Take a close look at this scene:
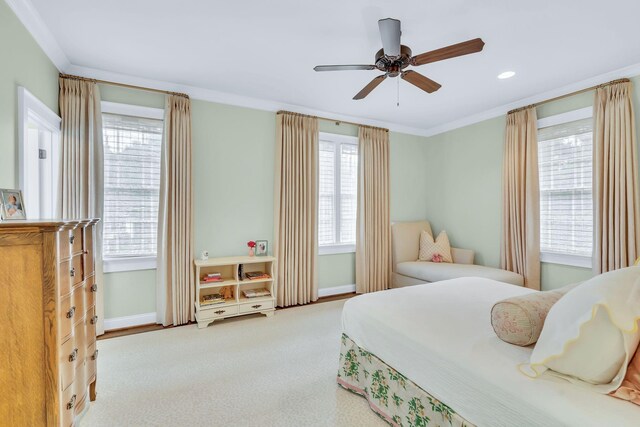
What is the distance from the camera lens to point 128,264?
10.7 feet

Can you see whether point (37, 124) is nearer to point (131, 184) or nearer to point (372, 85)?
point (131, 184)

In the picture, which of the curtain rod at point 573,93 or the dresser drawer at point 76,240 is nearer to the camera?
the dresser drawer at point 76,240

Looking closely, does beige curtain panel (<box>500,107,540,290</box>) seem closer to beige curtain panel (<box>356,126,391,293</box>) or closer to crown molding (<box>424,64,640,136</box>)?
crown molding (<box>424,64,640,136</box>)

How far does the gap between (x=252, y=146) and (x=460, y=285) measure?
2948 mm

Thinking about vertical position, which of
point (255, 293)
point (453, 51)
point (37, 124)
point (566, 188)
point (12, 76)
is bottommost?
point (255, 293)

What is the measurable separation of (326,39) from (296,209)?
7.04ft

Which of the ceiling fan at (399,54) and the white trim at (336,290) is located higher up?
the ceiling fan at (399,54)

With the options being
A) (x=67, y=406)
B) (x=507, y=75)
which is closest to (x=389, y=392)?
(x=67, y=406)

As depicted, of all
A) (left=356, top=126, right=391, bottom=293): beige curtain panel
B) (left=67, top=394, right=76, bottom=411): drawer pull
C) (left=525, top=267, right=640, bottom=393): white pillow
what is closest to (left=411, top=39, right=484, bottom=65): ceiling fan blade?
(left=525, top=267, right=640, bottom=393): white pillow

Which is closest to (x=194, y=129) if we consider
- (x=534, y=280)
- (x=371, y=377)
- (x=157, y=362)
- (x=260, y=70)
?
(x=260, y=70)

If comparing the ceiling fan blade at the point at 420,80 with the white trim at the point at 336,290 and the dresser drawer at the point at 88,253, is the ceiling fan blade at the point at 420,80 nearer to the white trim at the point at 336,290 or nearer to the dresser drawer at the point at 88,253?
the dresser drawer at the point at 88,253

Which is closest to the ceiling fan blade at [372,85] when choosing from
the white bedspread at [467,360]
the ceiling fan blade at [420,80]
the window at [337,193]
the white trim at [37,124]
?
the ceiling fan blade at [420,80]

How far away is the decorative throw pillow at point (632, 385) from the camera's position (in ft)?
3.36

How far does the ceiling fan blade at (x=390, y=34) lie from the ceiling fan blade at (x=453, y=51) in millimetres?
192
